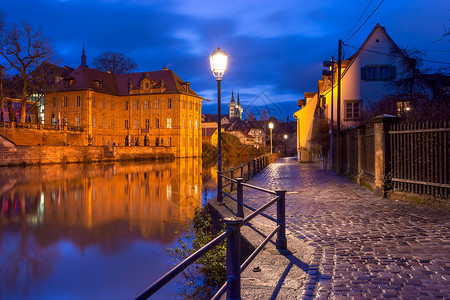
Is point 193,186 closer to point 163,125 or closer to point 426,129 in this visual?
point 426,129

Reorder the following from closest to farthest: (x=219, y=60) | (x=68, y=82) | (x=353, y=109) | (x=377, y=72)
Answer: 1. (x=219, y=60)
2. (x=377, y=72)
3. (x=353, y=109)
4. (x=68, y=82)

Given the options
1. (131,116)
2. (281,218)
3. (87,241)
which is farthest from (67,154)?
(281,218)

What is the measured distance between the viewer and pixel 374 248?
5566 mm

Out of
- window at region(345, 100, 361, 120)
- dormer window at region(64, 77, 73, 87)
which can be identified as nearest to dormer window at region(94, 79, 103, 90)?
dormer window at region(64, 77, 73, 87)

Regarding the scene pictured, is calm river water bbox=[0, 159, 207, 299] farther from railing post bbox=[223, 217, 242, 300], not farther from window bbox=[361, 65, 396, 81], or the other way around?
window bbox=[361, 65, 396, 81]

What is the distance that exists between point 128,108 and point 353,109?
45644mm

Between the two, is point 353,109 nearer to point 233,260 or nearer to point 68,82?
point 233,260

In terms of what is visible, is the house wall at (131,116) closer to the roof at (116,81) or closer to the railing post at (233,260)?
the roof at (116,81)

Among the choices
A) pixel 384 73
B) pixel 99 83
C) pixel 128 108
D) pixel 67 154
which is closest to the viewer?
pixel 384 73

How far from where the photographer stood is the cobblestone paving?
397 centimetres

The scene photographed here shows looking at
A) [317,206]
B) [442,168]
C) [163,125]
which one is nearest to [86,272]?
[317,206]

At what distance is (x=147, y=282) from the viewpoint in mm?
7273

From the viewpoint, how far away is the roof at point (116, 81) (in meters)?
59.5

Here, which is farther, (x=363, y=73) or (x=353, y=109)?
(x=353, y=109)
